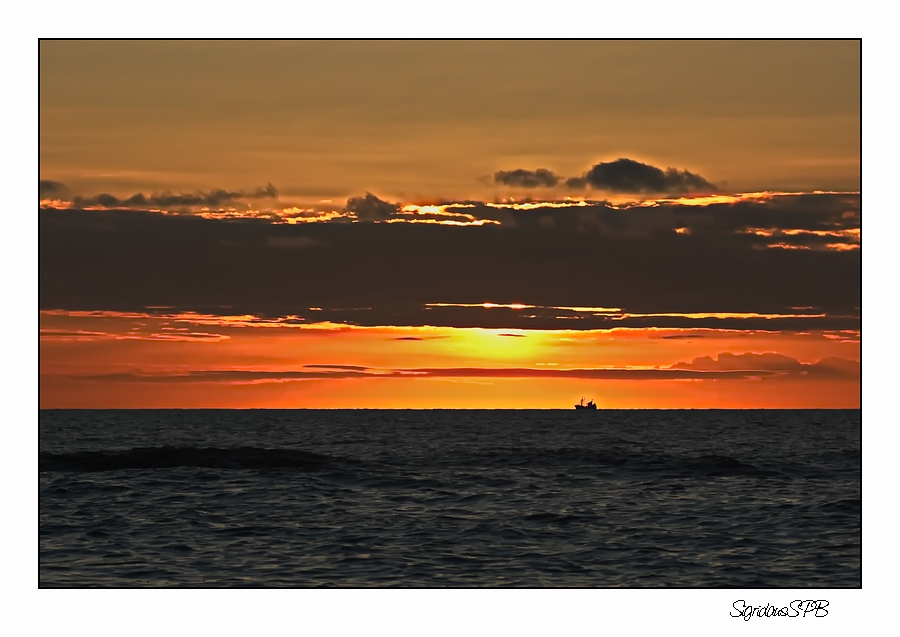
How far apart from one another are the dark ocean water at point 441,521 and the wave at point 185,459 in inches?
7.3

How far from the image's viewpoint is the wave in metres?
50.3

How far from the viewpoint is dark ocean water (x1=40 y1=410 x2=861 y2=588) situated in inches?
987

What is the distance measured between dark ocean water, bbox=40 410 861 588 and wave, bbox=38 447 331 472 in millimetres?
185

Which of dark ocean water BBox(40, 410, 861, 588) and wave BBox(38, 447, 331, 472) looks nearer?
dark ocean water BBox(40, 410, 861, 588)

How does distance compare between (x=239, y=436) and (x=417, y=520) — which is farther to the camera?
(x=239, y=436)

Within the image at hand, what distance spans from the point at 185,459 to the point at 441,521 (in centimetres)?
2470

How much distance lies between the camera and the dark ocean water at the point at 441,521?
25062 millimetres

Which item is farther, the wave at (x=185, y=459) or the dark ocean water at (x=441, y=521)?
the wave at (x=185, y=459)

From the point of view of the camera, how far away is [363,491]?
1636 inches

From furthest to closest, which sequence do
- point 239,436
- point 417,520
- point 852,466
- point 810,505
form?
point 239,436 → point 852,466 → point 810,505 → point 417,520

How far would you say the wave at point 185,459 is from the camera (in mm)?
50312
